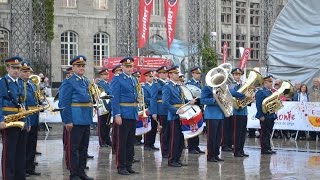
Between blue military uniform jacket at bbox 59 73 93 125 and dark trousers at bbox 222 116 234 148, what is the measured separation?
578cm

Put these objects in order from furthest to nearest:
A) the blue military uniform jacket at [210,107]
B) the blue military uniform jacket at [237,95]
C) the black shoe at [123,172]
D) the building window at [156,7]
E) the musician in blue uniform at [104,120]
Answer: the building window at [156,7] → the musician in blue uniform at [104,120] → the blue military uniform jacket at [237,95] → the blue military uniform jacket at [210,107] → the black shoe at [123,172]

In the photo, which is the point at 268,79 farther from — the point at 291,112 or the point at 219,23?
the point at 219,23

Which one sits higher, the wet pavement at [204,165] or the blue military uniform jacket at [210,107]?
the blue military uniform jacket at [210,107]

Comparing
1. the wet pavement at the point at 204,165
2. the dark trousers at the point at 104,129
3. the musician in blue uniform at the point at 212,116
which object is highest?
the musician in blue uniform at the point at 212,116

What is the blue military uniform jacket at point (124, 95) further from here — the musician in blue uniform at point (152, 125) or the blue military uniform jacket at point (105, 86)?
the musician in blue uniform at point (152, 125)

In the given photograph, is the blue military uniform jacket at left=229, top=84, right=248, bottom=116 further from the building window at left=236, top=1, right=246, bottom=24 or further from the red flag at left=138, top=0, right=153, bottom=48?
the building window at left=236, top=1, right=246, bottom=24

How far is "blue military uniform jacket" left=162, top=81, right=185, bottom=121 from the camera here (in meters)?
14.5

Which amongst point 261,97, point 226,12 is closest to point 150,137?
point 261,97

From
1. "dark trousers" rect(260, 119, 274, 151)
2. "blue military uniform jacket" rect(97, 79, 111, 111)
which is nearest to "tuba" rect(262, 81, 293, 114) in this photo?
"dark trousers" rect(260, 119, 274, 151)

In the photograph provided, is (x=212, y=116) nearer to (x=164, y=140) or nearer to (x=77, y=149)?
(x=164, y=140)

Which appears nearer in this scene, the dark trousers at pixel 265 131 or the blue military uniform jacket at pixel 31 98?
the blue military uniform jacket at pixel 31 98

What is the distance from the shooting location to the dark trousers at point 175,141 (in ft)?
47.7

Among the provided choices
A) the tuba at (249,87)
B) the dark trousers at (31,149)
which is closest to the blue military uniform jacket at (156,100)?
the tuba at (249,87)

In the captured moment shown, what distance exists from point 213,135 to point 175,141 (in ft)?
3.60
